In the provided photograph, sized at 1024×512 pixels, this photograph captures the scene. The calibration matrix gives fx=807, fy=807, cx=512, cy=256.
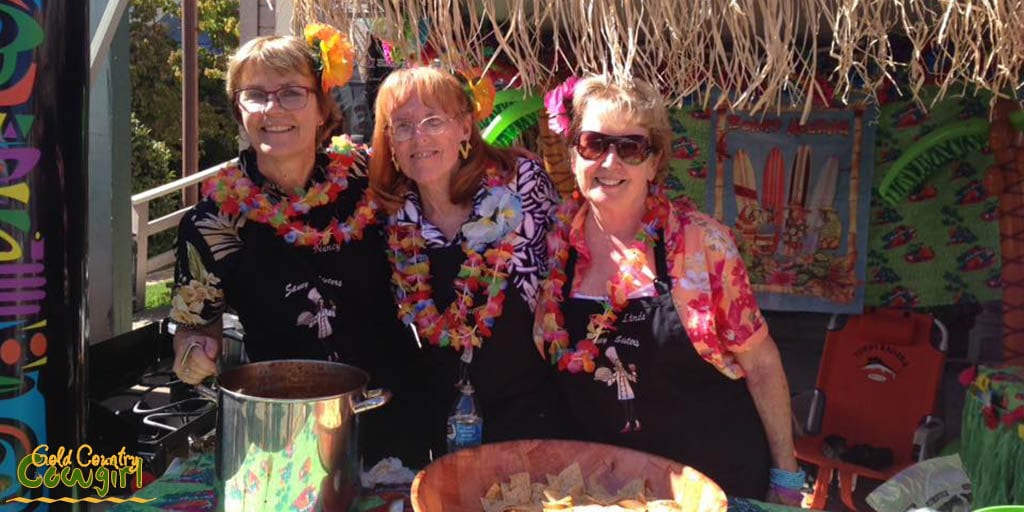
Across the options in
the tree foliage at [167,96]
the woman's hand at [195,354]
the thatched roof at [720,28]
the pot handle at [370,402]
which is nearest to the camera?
the pot handle at [370,402]

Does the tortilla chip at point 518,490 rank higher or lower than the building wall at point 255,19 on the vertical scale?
lower

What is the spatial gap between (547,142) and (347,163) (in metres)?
1.14

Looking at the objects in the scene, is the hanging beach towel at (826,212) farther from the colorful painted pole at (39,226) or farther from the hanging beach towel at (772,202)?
the colorful painted pole at (39,226)

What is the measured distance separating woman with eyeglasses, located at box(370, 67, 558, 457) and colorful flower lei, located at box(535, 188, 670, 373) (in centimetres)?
6

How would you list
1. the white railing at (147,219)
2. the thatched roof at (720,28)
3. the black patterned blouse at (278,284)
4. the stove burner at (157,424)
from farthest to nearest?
1. the white railing at (147,219)
2. the stove burner at (157,424)
3. the black patterned blouse at (278,284)
4. the thatched roof at (720,28)

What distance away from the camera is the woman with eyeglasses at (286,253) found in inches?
83.8

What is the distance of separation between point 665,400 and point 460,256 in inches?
25.6

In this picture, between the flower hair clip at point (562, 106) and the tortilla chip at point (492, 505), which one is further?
the flower hair clip at point (562, 106)

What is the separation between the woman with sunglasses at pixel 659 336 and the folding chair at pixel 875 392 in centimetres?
204

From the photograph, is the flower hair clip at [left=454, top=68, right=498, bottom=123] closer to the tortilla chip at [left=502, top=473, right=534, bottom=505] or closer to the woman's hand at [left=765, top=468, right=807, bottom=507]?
the tortilla chip at [left=502, top=473, right=534, bottom=505]

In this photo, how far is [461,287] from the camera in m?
2.12

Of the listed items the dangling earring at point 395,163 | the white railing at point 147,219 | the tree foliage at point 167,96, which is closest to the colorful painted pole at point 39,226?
the dangling earring at point 395,163

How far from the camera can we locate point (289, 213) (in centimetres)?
218

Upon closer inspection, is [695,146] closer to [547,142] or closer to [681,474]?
[547,142]
